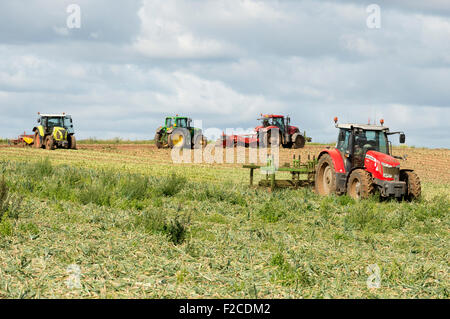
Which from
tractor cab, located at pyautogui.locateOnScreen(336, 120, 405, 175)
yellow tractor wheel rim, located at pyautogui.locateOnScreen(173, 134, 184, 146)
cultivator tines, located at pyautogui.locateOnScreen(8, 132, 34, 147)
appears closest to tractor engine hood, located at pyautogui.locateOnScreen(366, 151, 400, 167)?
tractor cab, located at pyautogui.locateOnScreen(336, 120, 405, 175)

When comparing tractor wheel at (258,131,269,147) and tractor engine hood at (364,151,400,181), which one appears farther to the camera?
tractor wheel at (258,131,269,147)

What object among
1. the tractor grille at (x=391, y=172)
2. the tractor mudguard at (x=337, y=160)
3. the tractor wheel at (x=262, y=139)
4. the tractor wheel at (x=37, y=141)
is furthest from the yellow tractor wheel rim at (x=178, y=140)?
the tractor grille at (x=391, y=172)

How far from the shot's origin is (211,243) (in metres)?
8.41

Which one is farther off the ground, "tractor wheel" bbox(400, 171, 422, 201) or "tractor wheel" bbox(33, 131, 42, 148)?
"tractor wheel" bbox(33, 131, 42, 148)

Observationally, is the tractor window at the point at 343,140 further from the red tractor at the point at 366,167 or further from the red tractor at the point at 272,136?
the red tractor at the point at 272,136

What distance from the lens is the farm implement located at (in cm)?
1352

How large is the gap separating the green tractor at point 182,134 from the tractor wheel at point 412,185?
20.4 meters

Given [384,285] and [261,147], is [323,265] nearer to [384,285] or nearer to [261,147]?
[384,285]

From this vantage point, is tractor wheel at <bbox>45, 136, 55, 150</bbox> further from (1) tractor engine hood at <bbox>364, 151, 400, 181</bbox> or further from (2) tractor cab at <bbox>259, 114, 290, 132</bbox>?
(1) tractor engine hood at <bbox>364, 151, 400, 181</bbox>

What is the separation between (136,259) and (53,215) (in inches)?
144

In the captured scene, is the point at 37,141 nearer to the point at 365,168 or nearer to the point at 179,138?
the point at 179,138

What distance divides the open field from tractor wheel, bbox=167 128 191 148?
1813 cm

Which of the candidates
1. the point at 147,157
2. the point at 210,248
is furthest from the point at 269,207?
the point at 147,157

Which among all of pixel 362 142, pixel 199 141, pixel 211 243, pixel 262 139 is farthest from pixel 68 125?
pixel 211 243
